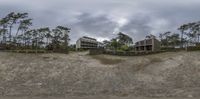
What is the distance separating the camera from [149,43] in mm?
26234

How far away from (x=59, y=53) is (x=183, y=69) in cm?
930

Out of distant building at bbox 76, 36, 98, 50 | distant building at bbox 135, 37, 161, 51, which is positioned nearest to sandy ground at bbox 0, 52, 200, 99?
distant building at bbox 135, 37, 161, 51

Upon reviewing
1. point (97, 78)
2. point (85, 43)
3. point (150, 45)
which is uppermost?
point (85, 43)

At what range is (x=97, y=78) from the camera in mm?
14406

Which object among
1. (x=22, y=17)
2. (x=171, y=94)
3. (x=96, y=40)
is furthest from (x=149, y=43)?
(x=171, y=94)

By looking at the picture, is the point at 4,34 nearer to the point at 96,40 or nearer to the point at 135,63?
the point at 96,40

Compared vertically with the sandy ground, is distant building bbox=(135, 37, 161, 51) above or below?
above

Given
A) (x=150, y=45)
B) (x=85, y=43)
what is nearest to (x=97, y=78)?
(x=150, y=45)

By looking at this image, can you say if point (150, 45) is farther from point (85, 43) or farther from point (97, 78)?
point (97, 78)

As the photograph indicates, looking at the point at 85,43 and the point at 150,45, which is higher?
the point at 85,43

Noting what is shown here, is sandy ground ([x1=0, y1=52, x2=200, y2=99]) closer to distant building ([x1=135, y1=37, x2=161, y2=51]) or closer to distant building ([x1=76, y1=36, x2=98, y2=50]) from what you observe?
distant building ([x1=135, y1=37, x2=161, y2=51])

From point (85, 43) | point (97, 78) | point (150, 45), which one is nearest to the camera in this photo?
point (97, 78)

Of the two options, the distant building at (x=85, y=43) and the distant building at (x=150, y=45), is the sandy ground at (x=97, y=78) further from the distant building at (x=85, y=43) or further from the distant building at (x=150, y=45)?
the distant building at (x=85, y=43)

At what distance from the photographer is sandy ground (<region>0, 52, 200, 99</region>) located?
11750mm
